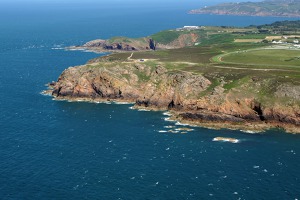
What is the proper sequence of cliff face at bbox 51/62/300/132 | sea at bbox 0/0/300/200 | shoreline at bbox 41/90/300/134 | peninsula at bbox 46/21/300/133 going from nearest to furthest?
sea at bbox 0/0/300/200, shoreline at bbox 41/90/300/134, cliff face at bbox 51/62/300/132, peninsula at bbox 46/21/300/133

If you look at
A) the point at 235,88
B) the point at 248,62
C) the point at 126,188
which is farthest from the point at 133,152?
the point at 248,62

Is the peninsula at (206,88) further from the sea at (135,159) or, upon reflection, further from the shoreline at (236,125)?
the sea at (135,159)

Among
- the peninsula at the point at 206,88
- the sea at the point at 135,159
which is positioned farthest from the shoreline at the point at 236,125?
the sea at the point at 135,159

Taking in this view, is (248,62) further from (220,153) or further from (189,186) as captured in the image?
(189,186)

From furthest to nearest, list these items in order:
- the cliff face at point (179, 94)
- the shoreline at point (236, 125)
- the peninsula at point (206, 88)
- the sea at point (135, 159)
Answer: the peninsula at point (206, 88)
the cliff face at point (179, 94)
the shoreline at point (236, 125)
the sea at point (135, 159)

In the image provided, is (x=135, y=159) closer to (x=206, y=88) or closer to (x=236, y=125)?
(x=236, y=125)

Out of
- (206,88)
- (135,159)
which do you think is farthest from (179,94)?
(135,159)

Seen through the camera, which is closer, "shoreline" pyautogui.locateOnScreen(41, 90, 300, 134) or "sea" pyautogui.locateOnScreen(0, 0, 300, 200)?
"sea" pyautogui.locateOnScreen(0, 0, 300, 200)

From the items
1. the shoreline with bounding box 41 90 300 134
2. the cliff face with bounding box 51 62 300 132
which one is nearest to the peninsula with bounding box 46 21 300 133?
the cliff face with bounding box 51 62 300 132

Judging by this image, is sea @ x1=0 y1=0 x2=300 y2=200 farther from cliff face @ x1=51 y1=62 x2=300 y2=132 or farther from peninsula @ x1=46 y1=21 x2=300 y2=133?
peninsula @ x1=46 y1=21 x2=300 y2=133
